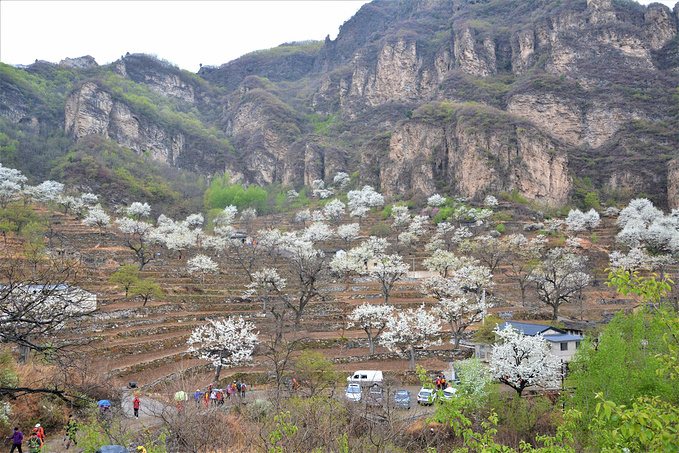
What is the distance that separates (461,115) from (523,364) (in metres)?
97.7

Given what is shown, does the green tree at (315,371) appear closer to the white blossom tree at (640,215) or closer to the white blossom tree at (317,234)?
the white blossom tree at (317,234)

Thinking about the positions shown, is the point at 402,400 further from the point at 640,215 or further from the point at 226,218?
the point at 226,218

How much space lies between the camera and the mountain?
103688 mm

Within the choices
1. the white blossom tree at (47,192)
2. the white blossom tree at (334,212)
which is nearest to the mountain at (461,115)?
the white blossom tree at (334,212)

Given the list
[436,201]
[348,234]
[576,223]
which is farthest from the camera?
[436,201]

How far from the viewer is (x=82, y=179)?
332ft

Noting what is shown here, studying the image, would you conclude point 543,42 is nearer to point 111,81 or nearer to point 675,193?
point 675,193

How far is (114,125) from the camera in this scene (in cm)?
14438

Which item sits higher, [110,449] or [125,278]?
[110,449]

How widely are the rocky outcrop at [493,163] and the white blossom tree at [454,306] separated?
60739mm

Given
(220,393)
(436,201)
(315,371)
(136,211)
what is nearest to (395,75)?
(436,201)

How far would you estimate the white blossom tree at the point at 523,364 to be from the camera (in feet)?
81.9

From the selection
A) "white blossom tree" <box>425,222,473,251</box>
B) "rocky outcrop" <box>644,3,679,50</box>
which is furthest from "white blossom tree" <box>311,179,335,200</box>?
"rocky outcrop" <box>644,3,679,50</box>

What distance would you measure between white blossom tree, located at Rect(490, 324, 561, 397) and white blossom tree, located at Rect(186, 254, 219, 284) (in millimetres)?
33867
